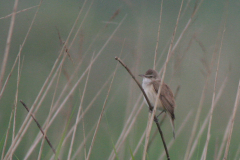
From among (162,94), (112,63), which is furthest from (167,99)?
(112,63)

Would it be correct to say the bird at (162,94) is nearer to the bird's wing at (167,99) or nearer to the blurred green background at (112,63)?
the bird's wing at (167,99)

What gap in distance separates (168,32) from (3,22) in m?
6.41

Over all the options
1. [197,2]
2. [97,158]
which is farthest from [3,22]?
[197,2]

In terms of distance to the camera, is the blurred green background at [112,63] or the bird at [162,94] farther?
the blurred green background at [112,63]

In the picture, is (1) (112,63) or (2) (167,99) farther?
(1) (112,63)

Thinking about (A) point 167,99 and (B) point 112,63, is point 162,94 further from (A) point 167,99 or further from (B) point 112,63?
(B) point 112,63

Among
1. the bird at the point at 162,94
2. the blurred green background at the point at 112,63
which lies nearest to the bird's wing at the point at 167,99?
the bird at the point at 162,94

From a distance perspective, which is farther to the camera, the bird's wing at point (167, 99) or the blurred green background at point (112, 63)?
the blurred green background at point (112, 63)

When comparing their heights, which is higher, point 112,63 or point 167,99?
point 167,99

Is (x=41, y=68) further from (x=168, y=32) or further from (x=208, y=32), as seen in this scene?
(x=208, y=32)

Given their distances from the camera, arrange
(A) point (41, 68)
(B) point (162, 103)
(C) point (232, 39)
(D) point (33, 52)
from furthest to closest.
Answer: (C) point (232, 39) < (D) point (33, 52) < (A) point (41, 68) < (B) point (162, 103)

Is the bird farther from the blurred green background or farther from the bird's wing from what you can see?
the blurred green background

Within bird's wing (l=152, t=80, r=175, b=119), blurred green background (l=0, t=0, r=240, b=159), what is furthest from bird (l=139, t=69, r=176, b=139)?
blurred green background (l=0, t=0, r=240, b=159)

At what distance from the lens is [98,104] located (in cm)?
1117
